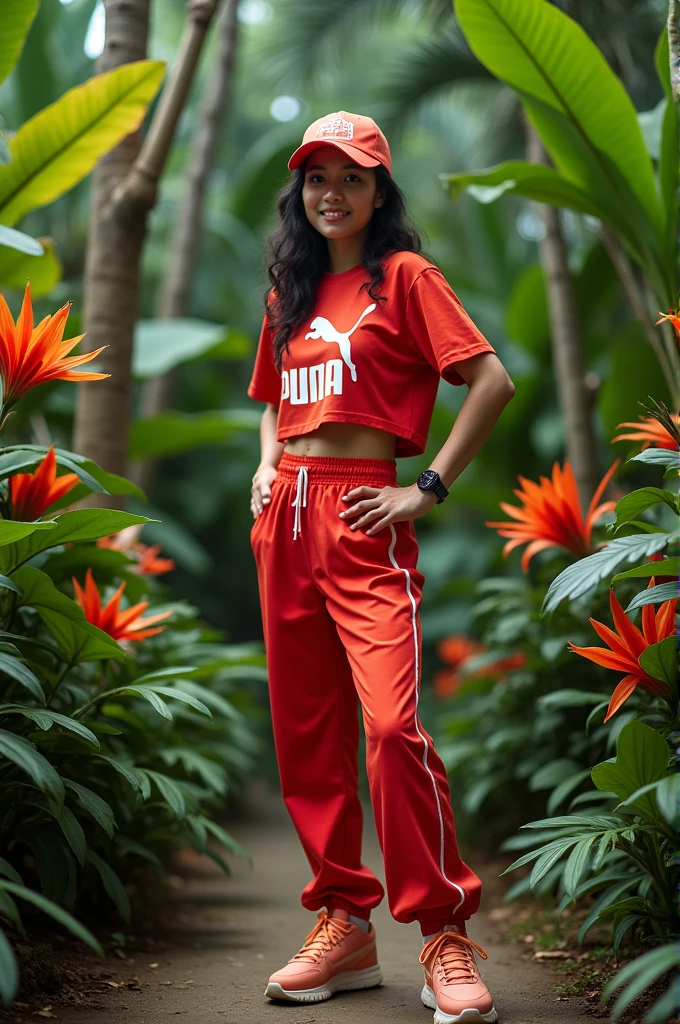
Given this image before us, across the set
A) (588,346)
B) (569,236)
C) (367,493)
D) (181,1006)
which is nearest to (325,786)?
(181,1006)

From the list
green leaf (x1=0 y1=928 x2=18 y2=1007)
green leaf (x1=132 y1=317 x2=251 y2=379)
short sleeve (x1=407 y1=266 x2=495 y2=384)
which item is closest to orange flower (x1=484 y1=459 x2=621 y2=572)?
short sleeve (x1=407 y1=266 x2=495 y2=384)

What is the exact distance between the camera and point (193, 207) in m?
6.85

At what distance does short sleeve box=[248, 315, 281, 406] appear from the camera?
9.10ft

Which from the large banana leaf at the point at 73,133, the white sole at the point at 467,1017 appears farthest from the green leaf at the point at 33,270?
the white sole at the point at 467,1017

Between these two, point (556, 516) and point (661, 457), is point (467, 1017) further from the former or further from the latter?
point (556, 516)

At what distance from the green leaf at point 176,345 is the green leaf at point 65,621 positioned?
3.10 metres

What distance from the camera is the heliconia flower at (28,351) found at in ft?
7.71

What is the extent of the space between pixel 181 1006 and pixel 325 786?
22.6 inches

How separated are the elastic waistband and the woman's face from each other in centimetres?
55

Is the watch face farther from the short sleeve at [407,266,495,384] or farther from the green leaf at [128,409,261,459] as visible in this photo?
the green leaf at [128,409,261,459]

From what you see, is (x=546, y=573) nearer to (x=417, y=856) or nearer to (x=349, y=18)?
(x=417, y=856)

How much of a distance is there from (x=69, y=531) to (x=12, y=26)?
172cm

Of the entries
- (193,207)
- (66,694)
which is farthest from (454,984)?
(193,207)

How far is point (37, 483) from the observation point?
2561 millimetres
